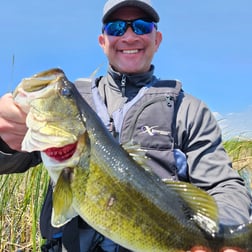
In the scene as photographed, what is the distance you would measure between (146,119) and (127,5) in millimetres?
1085

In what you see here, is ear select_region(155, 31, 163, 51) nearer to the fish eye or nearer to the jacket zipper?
the jacket zipper

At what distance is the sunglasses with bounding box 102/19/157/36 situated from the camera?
13.9ft

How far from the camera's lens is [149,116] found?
12.6ft

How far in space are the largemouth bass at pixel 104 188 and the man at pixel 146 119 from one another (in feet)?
0.49

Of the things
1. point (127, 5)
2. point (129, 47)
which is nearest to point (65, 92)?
point (129, 47)

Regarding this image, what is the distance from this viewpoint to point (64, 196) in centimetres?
261

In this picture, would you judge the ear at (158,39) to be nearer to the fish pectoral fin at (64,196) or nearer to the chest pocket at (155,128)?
the chest pocket at (155,128)

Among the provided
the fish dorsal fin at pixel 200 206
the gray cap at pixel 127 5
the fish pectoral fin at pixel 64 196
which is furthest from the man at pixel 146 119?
the fish pectoral fin at pixel 64 196

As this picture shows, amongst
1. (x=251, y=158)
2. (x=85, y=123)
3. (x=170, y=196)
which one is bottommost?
(x=251, y=158)

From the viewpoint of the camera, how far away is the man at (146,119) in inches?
130

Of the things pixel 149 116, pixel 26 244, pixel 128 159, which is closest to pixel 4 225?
pixel 26 244

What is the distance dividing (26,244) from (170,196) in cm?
332

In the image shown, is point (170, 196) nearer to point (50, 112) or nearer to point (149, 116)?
point (50, 112)

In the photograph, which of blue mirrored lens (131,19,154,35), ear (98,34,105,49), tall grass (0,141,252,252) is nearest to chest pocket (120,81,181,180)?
blue mirrored lens (131,19,154,35)
